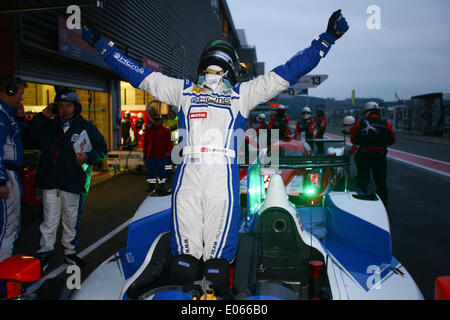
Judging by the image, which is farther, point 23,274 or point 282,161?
point 282,161

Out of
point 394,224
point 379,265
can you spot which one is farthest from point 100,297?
point 394,224

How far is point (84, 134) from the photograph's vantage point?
4250 millimetres

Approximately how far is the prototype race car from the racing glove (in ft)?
3.86

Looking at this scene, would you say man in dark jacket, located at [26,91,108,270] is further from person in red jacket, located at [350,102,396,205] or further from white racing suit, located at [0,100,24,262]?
person in red jacket, located at [350,102,396,205]

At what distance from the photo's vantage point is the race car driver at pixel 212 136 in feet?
7.98

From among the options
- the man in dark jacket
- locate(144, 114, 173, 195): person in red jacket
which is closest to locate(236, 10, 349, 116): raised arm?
the man in dark jacket

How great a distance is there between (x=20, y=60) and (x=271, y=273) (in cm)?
794

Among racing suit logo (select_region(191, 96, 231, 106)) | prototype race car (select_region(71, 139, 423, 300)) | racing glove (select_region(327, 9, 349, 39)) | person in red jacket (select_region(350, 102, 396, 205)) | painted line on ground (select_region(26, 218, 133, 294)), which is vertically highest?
racing glove (select_region(327, 9, 349, 39))

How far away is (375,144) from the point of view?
22.1 ft

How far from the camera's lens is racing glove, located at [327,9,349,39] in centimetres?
252

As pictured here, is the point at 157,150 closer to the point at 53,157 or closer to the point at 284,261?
the point at 53,157

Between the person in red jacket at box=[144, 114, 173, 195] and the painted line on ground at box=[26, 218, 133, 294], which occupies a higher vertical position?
the person in red jacket at box=[144, 114, 173, 195]

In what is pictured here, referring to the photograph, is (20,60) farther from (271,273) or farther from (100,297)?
(271,273)
